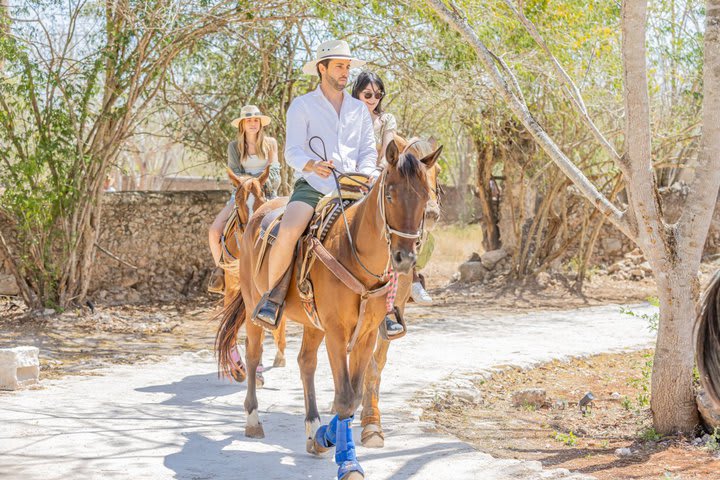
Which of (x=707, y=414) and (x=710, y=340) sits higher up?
(x=710, y=340)

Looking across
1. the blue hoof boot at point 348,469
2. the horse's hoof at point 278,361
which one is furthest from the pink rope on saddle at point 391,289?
the horse's hoof at point 278,361

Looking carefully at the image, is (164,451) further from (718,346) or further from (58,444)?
(718,346)

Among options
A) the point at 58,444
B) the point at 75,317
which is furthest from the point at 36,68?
the point at 58,444

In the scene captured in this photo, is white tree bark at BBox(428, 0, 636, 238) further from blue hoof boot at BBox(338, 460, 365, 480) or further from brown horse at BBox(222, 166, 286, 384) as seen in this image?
blue hoof boot at BBox(338, 460, 365, 480)

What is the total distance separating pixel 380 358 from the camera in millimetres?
6500

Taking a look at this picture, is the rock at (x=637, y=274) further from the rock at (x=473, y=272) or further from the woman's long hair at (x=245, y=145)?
the woman's long hair at (x=245, y=145)

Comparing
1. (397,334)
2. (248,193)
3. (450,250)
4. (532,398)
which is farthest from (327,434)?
(450,250)

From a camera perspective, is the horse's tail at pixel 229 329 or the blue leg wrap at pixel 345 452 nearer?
the blue leg wrap at pixel 345 452

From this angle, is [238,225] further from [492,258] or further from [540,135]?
[492,258]

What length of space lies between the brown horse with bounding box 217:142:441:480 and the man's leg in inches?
6.1

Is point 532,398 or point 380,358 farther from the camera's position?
point 532,398

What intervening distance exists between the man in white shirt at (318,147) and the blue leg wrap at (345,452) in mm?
850

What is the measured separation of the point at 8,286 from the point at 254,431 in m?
8.67

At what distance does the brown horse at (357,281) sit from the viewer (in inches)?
181
